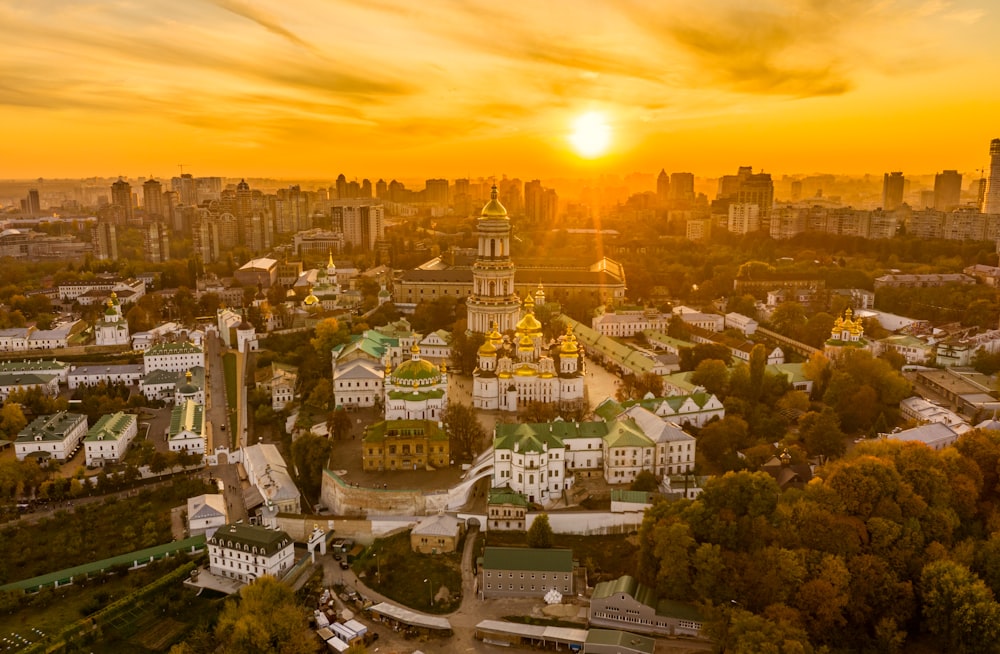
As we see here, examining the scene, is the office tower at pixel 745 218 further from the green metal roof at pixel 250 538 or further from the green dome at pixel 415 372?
the green metal roof at pixel 250 538

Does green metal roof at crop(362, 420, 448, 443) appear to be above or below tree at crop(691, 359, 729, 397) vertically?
below

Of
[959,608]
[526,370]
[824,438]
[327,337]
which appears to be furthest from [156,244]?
[959,608]

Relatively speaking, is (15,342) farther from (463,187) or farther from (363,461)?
(463,187)

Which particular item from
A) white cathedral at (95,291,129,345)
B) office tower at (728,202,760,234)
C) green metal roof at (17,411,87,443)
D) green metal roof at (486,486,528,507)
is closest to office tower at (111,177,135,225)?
white cathedral at (95,291,129,345)

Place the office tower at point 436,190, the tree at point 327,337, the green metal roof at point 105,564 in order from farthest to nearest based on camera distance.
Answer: the office tower at point 436,190, the tree at point 327,337, the green metal roof at point 105,564

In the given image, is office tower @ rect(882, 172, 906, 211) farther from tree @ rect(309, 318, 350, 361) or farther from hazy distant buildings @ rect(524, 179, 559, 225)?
tree @ rect(309, 318, 350, 361)

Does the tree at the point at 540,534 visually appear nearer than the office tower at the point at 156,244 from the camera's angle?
Yes

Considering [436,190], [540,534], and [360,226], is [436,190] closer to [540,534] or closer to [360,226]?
[360,226]

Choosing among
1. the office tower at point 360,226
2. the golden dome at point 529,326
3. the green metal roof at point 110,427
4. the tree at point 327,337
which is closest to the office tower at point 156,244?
the office tower at point 360,226
